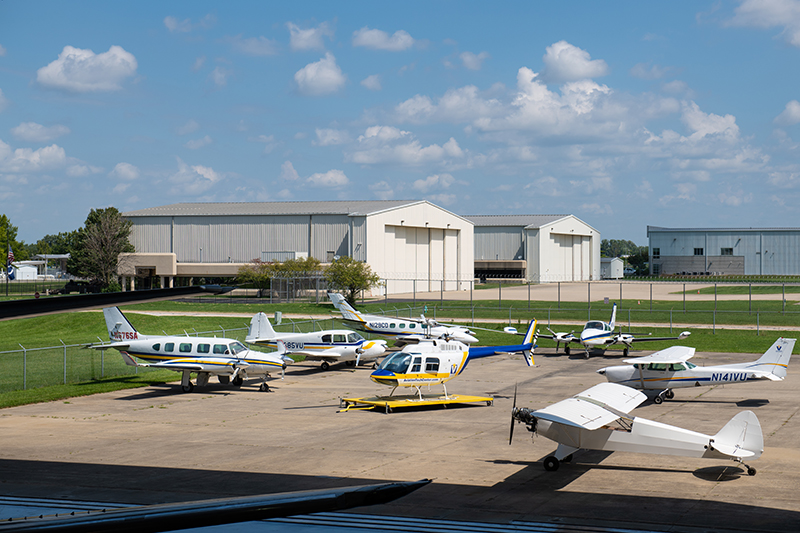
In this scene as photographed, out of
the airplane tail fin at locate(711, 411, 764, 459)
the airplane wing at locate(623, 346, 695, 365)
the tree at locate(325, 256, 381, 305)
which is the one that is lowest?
the airplane tail fin at locate(711, 411, 764, 459)

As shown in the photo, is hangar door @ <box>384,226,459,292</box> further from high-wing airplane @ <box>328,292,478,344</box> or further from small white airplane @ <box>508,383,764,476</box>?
small white airplane @ <box>508,383,764,476</box>

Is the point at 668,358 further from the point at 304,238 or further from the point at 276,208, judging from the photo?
the point at 276,208

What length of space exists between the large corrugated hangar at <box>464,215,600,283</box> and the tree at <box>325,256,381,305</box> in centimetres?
5432

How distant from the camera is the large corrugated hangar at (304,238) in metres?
89.4

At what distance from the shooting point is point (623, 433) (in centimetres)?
1645

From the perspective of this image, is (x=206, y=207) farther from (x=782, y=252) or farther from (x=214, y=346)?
(x=782, y=252)

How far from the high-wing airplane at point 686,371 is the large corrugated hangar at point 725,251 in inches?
4878

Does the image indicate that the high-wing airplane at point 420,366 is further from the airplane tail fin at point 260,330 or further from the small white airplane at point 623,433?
the airplane tail fin at point 260,330

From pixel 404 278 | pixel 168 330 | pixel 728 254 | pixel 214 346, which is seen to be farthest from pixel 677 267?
pixel 214 346

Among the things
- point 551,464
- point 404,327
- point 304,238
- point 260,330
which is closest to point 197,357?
point 260,330

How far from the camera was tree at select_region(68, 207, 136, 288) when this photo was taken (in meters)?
96.0

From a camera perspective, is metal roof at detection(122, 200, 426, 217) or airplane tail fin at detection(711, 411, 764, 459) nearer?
airplane tail fin at detection(711, 411, 764, 459)

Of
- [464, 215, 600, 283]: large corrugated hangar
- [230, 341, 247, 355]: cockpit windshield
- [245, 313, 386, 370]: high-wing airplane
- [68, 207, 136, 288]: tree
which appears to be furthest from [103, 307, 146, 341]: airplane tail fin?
[464, 215, 600, 283]: large corrugated hangar

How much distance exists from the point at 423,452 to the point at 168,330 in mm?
39972
